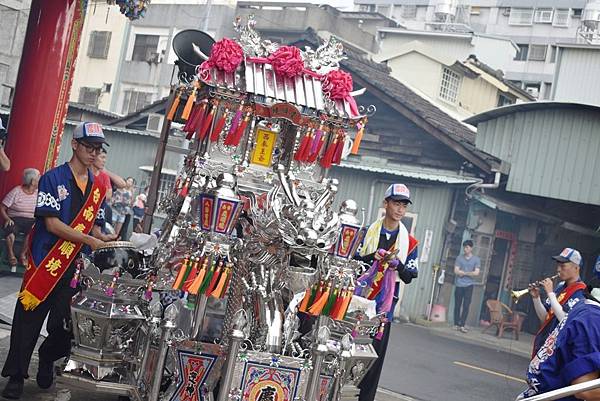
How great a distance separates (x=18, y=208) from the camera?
12.3 m

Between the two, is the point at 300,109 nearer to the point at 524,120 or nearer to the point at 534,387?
the point at 534,387

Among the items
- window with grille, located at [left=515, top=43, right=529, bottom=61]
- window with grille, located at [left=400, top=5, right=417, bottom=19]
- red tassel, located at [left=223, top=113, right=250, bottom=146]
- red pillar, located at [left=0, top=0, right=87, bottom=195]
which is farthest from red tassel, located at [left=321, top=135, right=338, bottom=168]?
window with grille, located at [left=400, top=5, right=417, bottom=19]

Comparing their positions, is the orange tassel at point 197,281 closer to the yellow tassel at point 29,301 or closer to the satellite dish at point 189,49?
the yellow tassel at point 29,301

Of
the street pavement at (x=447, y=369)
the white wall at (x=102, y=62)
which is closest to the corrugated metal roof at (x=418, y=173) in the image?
the street pavement at (x=447, y=369)

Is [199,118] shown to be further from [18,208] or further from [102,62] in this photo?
[102,62]

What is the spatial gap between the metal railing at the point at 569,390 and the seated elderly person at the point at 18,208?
902 centimetres

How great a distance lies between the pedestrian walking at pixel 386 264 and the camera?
8164 mm

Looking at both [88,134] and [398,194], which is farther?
[398,194]

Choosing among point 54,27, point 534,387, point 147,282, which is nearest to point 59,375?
point 147,282

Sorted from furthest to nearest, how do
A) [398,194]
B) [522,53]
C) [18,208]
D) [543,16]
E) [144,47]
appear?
[543,16] < [522,53] < [144,47] < [18,208] < [398,194]

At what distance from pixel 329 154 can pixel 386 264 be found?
52.9 inches

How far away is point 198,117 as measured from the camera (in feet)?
22.8

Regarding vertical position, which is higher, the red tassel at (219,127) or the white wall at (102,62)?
the white wall at (102,62)

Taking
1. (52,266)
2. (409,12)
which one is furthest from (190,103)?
(409,12)
